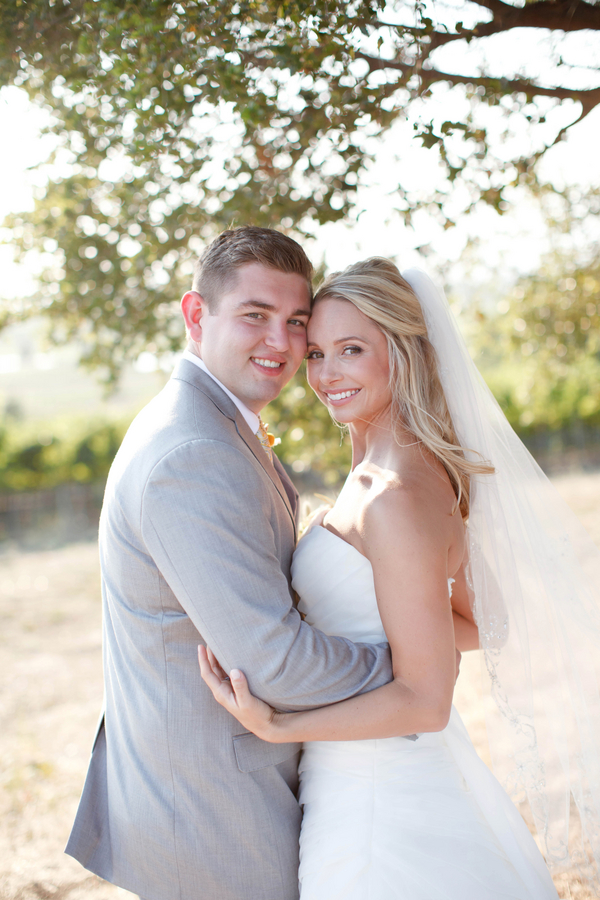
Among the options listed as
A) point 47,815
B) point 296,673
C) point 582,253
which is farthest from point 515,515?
point 582,253

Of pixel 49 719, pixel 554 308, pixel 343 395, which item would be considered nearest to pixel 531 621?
pixel 343 395

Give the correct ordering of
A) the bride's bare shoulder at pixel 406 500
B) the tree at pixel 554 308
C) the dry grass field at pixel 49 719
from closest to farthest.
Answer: the bride's bare shoulder at pixel 406 500, the dry grass field at pixel 49 719, the tree at pixel 554 308

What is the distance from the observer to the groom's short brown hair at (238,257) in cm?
256

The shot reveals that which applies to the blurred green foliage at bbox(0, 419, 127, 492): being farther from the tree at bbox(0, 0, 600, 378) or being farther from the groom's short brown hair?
the groom's short brown hair

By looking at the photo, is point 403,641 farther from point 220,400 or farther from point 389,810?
point 220,400

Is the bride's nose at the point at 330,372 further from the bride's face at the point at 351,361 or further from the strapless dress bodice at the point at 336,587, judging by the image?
the strapless dress bodice at the point at 336,587

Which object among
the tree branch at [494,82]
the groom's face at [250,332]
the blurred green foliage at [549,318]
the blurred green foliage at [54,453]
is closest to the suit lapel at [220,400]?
the groom's face at [250,332]

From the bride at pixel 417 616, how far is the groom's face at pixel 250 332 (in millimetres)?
226

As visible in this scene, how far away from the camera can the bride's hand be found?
1.96 metres

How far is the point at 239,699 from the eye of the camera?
196 cm

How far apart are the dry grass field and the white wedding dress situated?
5.18ft

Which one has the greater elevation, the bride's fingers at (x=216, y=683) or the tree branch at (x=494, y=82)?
the tree branch at (x=494, y=82)

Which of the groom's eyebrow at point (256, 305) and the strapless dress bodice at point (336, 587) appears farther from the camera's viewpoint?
the groom's eyebrow at point (256, 305)

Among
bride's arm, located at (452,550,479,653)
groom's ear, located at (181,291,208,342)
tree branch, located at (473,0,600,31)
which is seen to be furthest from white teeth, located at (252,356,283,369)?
tree branch, located at (473,0,600,31)
